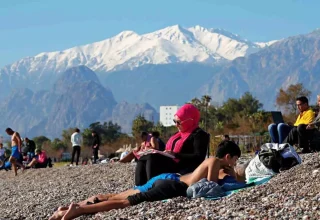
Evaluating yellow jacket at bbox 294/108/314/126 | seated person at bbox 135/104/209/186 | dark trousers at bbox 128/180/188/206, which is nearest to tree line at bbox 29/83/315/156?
yellow jacket at bbox 294/108/314/126

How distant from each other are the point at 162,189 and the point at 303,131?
5554mm

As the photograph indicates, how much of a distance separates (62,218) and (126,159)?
7.01 m

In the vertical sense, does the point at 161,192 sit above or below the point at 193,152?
below

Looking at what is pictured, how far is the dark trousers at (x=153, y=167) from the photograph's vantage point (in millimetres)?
9633

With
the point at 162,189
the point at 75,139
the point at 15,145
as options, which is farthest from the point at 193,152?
the point at 75,139

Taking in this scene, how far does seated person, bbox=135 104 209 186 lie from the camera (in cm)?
967

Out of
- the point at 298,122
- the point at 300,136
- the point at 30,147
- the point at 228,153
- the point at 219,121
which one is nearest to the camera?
the point at 228,153

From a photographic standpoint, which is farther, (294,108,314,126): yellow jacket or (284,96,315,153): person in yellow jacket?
(294,108,314,126): yellow jacket

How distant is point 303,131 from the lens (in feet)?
44.9

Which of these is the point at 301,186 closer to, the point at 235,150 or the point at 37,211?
the point at 235,150

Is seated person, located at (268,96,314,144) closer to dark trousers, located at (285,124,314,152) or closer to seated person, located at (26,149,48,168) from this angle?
dark trousers, located at (285,124,314,152)

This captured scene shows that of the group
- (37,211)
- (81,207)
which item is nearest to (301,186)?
(81,207)

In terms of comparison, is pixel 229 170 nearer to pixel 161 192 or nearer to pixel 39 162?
pixel 161 192

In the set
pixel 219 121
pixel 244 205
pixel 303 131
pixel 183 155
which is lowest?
pixel 244 205
